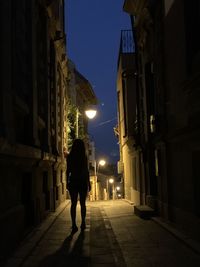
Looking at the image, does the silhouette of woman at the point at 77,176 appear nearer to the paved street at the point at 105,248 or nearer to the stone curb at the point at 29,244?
the paved street at the point at 105,248

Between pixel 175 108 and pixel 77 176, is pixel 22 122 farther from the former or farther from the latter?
pixel 175 108

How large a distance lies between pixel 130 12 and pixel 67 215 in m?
8.03

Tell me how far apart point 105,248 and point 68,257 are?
102 centimetres

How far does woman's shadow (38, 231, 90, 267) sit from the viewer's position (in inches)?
282

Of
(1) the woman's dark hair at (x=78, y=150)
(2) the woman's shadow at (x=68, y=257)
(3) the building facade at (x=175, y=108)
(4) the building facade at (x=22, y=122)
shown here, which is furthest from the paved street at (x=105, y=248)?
(1) the woman's dark hair at (x=78, y=150)

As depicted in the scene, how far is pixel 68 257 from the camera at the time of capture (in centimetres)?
763

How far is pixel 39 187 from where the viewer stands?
477 inches

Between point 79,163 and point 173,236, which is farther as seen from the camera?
point 79,163

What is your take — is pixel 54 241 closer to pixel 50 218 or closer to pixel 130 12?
pixel 50 218

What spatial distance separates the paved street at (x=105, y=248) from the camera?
23.7ft

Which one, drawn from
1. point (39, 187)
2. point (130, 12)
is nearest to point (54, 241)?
point (39, 187)

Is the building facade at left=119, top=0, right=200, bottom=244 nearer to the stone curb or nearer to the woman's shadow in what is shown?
the woman's shadow

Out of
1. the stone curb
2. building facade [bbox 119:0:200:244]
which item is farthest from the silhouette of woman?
building facade [bbox 119:0:200:244]

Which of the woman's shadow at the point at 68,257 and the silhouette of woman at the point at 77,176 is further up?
the silhouette of woman at the point at 77,176
